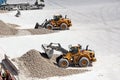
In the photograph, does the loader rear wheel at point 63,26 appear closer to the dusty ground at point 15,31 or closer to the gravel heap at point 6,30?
the dusty ground at point 15,31

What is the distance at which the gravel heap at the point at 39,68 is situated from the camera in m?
21.2

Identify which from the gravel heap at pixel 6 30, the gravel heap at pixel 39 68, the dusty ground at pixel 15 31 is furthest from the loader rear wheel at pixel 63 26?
the gravel heap at pixel 39 68

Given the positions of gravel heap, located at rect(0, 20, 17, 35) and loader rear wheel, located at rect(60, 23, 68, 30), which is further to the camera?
loader rear wheel, located at rect(60, 23, 68, 30)

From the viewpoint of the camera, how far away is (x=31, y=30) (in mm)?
34125

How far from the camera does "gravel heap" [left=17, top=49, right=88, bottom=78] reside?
21250 millimetres

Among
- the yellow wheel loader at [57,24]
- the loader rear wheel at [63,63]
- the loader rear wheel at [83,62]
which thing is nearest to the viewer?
the loader rear wheel at [63,63]

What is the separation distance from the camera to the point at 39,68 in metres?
21.4

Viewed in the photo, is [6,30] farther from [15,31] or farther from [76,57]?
[76,57]

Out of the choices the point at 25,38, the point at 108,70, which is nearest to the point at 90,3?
the point at 25,38

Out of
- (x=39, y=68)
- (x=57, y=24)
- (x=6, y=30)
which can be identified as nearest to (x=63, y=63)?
(x=39, y=68)

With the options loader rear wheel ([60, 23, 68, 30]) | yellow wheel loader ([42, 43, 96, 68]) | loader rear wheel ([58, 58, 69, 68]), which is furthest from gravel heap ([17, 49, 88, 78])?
loader rear wheel ([60, 23, 68, 30])

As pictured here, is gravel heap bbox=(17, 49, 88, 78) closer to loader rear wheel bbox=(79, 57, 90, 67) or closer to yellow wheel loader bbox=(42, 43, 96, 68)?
yellow wheel loader bbox=(42, 43, 96, 68)

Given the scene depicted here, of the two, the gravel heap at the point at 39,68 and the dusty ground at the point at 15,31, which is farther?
the dusty ground at the point at 15,31

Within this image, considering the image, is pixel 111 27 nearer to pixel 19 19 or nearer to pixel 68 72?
pixel 19 19
